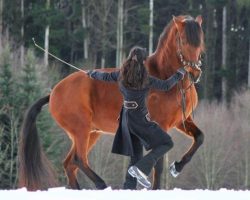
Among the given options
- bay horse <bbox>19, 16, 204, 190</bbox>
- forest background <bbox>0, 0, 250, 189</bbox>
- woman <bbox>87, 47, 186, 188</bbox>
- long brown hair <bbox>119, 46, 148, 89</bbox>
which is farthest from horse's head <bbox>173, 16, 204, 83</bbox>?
forest background <bbox>0, 0, 250, 189</bbox>

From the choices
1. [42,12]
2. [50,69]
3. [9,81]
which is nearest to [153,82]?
[9,81]

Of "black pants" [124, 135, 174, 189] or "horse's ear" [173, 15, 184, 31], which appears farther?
"horse's ear" [173, 15, 184, 31]

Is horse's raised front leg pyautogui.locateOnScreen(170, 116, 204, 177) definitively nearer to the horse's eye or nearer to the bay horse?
the bay horse

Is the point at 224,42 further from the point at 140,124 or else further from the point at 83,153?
the point at 140,124

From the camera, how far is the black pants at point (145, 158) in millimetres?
8156

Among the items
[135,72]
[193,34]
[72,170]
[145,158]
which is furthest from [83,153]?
[193,34]

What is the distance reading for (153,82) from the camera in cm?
845

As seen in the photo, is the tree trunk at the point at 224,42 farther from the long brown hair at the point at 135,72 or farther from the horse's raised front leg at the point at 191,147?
the long brown hair at the point at 135,72

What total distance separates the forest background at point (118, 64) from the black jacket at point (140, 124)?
77.4ft

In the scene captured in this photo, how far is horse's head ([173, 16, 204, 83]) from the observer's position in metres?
8.49

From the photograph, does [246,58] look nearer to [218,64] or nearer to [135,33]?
[218,64]
